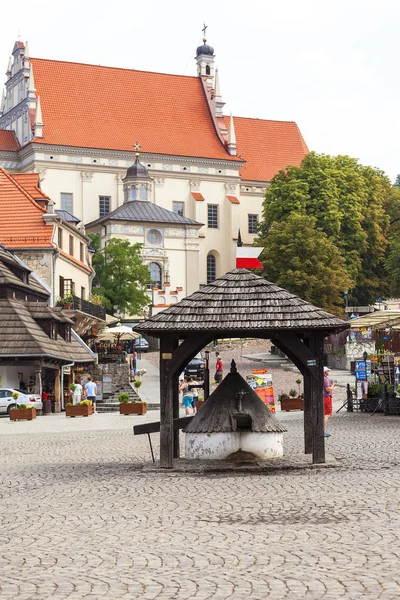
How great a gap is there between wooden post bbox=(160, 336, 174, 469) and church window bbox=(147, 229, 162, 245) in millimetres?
77019

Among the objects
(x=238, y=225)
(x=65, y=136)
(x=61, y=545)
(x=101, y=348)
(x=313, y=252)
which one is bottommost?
(x=61, y=545)

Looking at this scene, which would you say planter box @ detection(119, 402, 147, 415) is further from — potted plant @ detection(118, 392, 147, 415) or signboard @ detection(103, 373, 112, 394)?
signboard @ detection(103, 373, 112, 394)

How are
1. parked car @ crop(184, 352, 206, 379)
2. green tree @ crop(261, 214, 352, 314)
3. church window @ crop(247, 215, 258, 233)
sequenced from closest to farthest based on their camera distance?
parked car @ crop(184, 352, 206, 379) < green tree @ crop(261, 214, 352, 314) < church window @ crop(247, 215, 258, 233)

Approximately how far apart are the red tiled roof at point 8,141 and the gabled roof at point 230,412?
85.0m

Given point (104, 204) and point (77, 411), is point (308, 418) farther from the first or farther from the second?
point (104, 204)

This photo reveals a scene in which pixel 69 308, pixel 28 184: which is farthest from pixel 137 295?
pixel 69 308

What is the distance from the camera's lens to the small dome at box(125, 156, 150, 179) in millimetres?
99312

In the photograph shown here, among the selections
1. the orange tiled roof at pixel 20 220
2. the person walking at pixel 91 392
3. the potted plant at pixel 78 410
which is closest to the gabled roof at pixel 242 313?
the potted plant at pixel 78 410

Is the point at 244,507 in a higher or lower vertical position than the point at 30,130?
lower

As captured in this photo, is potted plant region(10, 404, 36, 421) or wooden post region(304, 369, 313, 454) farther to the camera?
potted plant region(10, 404, 36, 421)

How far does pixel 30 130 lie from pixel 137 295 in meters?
25.5

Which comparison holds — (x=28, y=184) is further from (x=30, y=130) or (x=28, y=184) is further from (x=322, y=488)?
(x=322, y=488)

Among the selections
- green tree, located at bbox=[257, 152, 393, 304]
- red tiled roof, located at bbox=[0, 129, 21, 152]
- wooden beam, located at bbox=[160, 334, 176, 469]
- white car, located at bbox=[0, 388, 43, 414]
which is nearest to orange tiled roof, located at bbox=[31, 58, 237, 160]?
red tiled roof, located at bbox=[0, 129, 21, 152]

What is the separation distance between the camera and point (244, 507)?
42.3 feet
